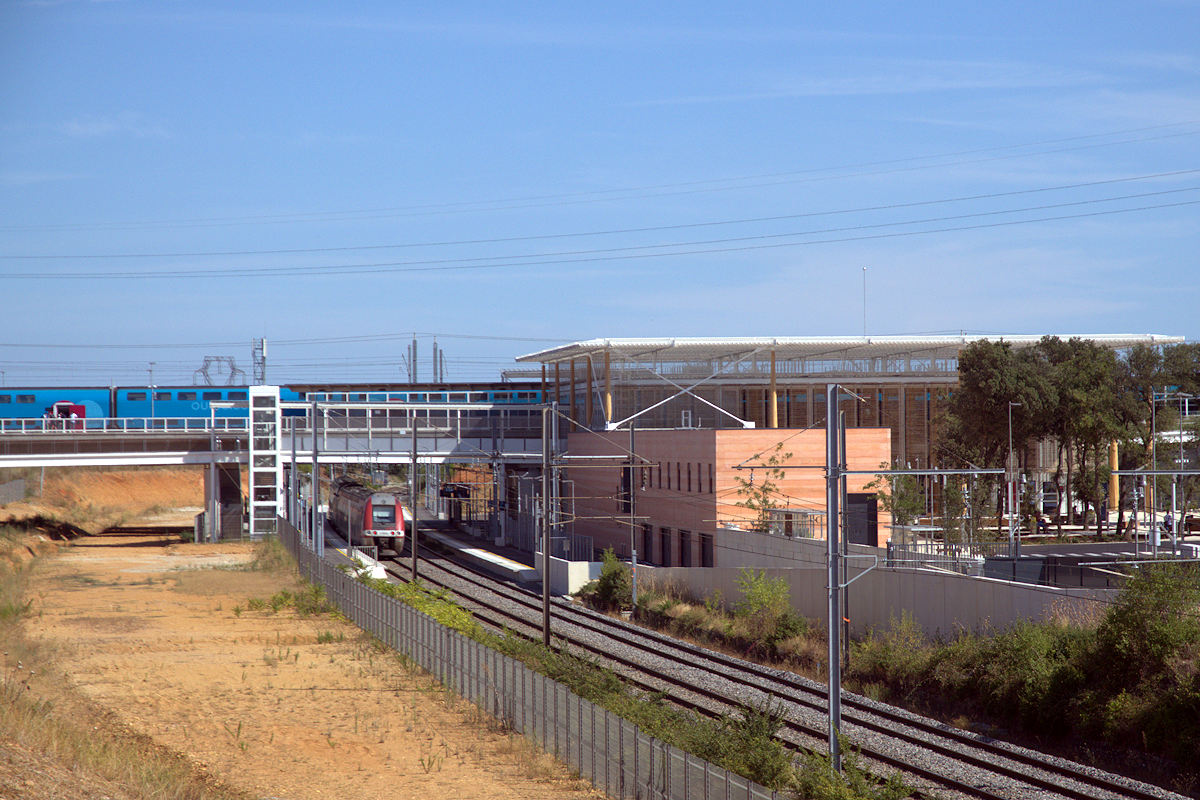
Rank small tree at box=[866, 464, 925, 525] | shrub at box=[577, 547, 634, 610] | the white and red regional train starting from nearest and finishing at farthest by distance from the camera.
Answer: shrub at box=[577, 547, 634, 610]
small tree at box=[866, 464, 925, 525]
the white and red regional train

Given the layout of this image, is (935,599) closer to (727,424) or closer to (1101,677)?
(1101,677)

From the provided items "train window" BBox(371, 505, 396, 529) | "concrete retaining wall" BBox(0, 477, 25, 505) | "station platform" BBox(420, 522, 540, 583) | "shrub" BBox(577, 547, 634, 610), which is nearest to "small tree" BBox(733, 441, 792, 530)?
"shrub" BBox(577, 547, 634, 610)

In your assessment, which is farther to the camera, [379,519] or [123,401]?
[123,401]

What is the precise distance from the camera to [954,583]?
29.7 metres

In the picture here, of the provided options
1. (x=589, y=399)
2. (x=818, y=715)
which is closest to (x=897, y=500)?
(x=589, y=399)

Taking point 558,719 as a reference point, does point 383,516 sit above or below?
above

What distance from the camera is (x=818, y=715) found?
2533 cm

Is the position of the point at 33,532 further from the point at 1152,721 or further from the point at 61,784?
the point at 1152,721

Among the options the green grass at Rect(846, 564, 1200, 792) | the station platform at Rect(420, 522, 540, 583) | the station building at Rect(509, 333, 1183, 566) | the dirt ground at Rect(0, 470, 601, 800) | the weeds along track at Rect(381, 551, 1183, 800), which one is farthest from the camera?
the station platform at Rect(420, 522, 540, 583)

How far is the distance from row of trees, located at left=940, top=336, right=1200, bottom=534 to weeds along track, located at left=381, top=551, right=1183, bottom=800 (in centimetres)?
2494

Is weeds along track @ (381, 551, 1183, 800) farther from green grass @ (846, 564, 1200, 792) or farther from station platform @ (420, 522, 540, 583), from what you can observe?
station platform @ (420, 522, 540, 583)

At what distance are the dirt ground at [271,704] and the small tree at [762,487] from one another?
16.8m

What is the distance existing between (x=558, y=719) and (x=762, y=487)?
86.6 ft

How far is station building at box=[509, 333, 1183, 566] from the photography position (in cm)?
4509
